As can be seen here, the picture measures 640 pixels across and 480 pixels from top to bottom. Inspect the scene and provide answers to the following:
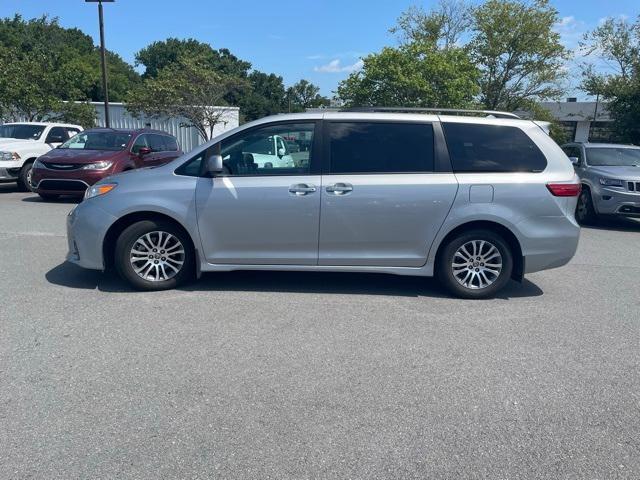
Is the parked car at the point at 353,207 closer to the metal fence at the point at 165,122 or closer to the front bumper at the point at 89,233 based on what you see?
the front bumper at the point at 89,233

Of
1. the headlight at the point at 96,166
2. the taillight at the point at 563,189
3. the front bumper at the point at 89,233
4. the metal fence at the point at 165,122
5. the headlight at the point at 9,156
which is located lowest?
the front bumper at the point at 89,233

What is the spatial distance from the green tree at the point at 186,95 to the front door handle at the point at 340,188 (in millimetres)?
27991

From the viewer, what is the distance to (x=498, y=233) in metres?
5.66

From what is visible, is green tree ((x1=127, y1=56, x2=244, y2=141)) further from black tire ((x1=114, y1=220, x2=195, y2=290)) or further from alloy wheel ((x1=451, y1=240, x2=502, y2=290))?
alloy wheel ((x1=451, y1=240, x2=502, y2=290))

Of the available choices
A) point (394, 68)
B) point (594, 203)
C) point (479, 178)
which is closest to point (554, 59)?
point (394, 68)

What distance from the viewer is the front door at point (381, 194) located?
542 centimetres

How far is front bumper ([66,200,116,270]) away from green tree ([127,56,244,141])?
27385 mm

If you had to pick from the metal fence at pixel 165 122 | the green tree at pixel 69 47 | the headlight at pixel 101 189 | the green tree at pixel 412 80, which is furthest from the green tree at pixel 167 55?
the headlight at pixel 101 189

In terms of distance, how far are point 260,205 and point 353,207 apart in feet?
3.05

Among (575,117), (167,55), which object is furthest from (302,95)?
(575,117)

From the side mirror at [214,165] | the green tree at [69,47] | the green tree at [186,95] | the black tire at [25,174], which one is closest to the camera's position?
the side mirror at [214,165]

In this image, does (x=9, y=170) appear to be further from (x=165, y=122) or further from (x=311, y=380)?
(x=165, y=122)

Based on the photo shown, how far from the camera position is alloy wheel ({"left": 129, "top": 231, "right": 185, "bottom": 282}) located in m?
5.52

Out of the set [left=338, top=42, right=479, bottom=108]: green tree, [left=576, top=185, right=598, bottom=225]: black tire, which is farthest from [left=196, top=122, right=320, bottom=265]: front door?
[left=338, top=42, right=479, bottom=108]: green tree
